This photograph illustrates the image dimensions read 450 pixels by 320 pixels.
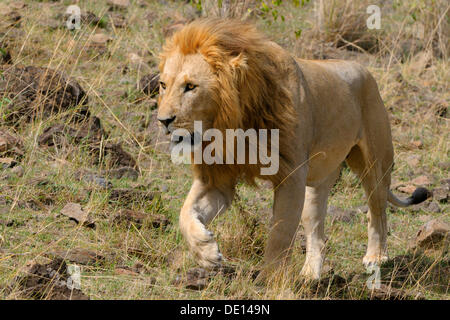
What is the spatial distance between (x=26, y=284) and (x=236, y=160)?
1.21 m

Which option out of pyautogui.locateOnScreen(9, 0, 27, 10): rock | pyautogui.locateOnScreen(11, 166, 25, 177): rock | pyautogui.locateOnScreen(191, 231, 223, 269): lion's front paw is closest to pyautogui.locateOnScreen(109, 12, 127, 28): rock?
pyautogui.locateOnScreen(9, 0, 27, 10): rock

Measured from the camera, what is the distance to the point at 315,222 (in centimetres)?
516

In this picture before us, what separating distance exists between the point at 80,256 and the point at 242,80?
1328 mm

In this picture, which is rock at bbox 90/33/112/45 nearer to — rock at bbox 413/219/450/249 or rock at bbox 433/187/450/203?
rock at bbox 433/187/450/203

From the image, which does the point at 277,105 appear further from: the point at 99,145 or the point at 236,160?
the point at 99,145

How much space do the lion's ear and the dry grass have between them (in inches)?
40.6

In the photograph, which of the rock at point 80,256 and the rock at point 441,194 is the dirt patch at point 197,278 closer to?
the rock at point 80,256

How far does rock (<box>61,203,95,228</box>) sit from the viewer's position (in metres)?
4.80

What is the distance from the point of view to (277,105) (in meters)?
4.04

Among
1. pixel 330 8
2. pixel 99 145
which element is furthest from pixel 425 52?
pixel 99 145

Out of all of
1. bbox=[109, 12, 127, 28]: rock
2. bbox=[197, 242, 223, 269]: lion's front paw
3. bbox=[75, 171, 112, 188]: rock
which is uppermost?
bbox=[197, 242, 223, 269]: lion's front paw

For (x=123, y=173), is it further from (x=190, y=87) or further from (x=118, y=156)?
(x=190, y=87)

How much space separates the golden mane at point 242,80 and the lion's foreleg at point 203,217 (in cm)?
9
